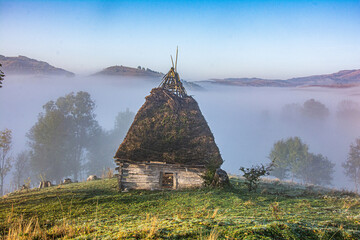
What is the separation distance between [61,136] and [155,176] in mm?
37333

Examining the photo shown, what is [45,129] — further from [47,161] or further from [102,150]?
[102,150]

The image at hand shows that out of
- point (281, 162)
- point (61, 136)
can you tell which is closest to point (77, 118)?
point (61, 136)

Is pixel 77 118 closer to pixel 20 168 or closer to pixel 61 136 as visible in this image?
pixel 61 136

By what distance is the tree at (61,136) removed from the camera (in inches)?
1670

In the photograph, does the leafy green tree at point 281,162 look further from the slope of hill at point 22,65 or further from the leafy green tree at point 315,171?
the slope of hill at point 22,65

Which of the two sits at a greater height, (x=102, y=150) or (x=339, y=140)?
(x=102, y=150)

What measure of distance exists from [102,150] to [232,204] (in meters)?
53.3

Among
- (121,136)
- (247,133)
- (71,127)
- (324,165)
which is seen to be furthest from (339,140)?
(71,127)

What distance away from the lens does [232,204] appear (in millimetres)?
9969

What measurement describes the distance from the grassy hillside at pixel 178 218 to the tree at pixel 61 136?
3614 cm

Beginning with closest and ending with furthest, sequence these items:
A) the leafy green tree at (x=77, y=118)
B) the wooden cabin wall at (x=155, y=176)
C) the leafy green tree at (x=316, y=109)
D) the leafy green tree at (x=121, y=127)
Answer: the wooden cabin wall at (x=155, y=176) → the leafy green tree at (x=77, y=118) → the leafy green tree at (x=121, y=127) → the leafy green tree at (x=316, y=109)

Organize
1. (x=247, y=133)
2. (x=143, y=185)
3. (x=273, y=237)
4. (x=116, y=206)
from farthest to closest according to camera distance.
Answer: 1. (x=247, y=133)
2. (x=143, y=185)
3. (x=116, y=206)
4. (x=273, y=237)

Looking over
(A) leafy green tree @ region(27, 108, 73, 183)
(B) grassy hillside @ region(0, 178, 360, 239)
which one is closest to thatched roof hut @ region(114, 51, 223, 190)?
(B) grassy hillside @ region(0, 178, 360, 239)

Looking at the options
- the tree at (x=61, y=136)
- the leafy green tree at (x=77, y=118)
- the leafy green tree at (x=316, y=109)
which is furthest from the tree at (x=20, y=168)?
the leafy green tree at (x=316, y=109)
